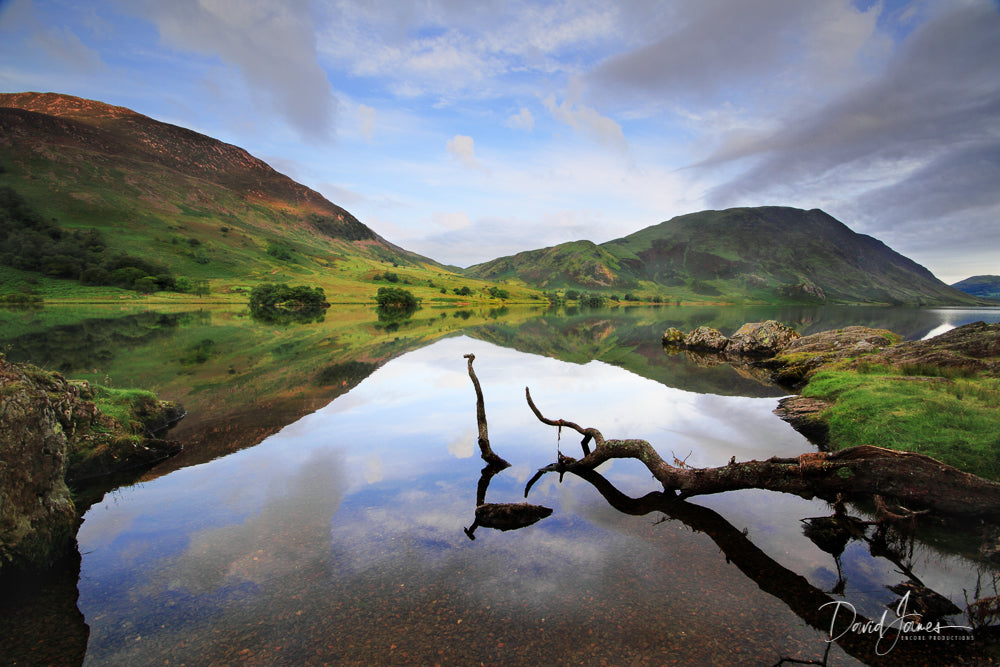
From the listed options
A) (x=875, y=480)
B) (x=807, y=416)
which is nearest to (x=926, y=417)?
(x=807, y=416)

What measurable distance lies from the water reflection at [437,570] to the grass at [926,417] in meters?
3.37

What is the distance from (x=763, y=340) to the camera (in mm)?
52969

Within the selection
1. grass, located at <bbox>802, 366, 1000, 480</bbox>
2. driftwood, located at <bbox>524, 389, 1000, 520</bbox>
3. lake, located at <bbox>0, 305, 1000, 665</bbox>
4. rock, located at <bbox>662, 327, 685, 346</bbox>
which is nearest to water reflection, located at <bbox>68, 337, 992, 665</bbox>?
lake, located at <bbox>0, 305, 1000, 665</bbox>

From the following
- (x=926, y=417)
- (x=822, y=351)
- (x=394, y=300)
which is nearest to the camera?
(x=926, y=417)

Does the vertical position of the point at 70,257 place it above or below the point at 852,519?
above

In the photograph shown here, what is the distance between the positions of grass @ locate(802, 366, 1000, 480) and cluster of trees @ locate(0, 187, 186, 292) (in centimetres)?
18423

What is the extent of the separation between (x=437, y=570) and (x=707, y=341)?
195ft

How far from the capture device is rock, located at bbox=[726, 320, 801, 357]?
51.9 metres

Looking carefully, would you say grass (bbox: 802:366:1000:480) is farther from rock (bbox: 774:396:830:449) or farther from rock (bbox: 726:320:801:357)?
rock (bbox: 726:320:801:357)

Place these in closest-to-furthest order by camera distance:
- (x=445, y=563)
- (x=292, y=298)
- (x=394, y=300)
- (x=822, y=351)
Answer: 1. (x=445, y=563)
2. (x=822, y=351)
3. (x=292, y=298)
4. (x=394, y=300)

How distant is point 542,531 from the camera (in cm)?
1220

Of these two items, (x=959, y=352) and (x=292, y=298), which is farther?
(x=292, y=298)

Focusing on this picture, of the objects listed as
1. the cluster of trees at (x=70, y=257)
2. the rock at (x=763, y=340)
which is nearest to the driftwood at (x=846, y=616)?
the rock at (x=763, y=340)

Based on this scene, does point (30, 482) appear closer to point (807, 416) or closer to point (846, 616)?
point (846, 616)
